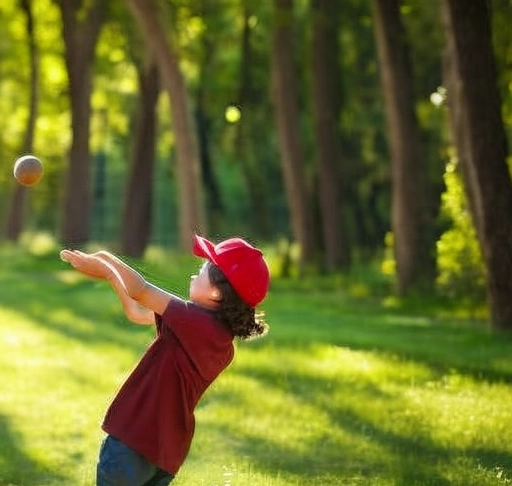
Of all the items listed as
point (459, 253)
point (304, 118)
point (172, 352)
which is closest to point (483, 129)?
point (459, 253)

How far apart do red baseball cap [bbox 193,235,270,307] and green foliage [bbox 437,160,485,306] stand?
44.1ft

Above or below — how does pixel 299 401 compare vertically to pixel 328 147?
below

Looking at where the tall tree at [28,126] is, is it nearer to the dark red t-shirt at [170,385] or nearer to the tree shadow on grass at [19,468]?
the tree shadow on grass at [19,468]

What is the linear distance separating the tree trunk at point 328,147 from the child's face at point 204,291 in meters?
22.6

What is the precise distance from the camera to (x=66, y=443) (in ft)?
32.8

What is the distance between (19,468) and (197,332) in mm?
3264

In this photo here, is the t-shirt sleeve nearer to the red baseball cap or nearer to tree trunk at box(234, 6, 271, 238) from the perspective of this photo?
the red baseball cap

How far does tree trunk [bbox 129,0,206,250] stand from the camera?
23.6 m

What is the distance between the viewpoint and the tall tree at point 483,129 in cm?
1520

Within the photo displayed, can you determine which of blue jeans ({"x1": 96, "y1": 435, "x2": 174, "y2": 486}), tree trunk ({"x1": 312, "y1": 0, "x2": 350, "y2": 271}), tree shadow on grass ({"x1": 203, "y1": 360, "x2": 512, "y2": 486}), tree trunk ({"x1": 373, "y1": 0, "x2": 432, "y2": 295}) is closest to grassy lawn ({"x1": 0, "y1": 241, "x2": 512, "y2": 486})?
tree shadow on grass ({"x1": 203, "y1": 360, "x2": 512, "y2": 486})

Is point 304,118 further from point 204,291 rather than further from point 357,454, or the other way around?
point 204,291

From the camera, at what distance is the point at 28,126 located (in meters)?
37.7

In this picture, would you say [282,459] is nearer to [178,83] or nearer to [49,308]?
[49,308]

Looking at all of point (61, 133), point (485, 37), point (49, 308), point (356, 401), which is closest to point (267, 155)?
point (61, 133)
